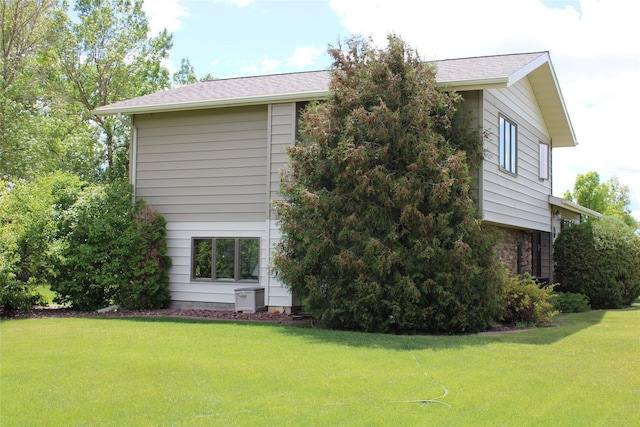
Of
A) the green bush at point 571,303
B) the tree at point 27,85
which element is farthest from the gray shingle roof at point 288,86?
the tree at point 27,85

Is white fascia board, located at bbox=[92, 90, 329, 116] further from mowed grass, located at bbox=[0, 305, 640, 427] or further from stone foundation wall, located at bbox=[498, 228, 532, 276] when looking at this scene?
stone foundation wall, located at bbox=[498, 228, 532, 276]

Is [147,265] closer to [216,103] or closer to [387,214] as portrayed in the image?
[216,103]

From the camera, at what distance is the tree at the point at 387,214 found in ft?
35.6

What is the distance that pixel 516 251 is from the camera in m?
17.3

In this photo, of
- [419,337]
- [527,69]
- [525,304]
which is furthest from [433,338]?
[527,69]

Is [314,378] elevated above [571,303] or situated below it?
below

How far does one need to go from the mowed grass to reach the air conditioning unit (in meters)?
3.04

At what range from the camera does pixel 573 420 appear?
5.51m

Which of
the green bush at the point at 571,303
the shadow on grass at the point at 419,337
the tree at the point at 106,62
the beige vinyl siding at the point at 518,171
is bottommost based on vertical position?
the shadow on grass at the point at 419,337

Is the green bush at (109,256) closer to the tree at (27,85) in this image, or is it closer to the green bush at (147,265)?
the green bush at (147,265)

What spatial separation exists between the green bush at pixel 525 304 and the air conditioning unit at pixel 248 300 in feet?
17.6

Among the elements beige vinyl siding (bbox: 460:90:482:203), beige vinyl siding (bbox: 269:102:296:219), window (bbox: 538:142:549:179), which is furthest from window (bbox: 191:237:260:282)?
window (bbox: 538:142:549:179)

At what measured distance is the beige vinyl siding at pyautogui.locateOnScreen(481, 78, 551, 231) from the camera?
1338 cm

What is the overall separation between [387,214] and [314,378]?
467cm
